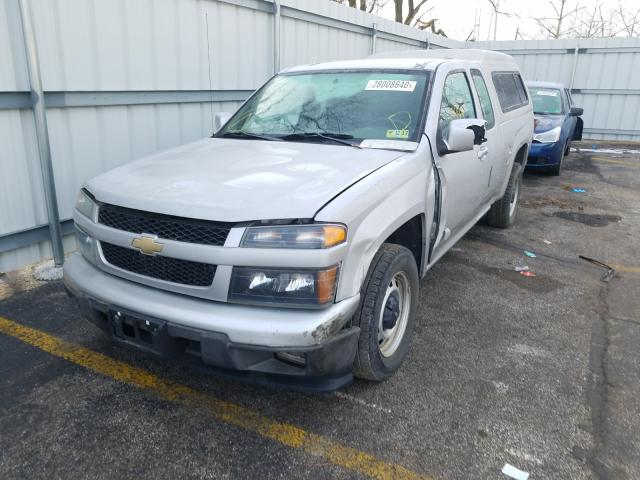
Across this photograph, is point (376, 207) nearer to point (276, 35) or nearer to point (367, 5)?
point (276, 35)

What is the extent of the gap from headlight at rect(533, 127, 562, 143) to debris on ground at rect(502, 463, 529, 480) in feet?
26.9

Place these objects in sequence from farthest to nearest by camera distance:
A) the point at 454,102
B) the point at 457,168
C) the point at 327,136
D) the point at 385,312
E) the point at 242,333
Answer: the point at 454,102
the point at 457,168
the point at 327,136
the point at 385,312
the point at 242,333

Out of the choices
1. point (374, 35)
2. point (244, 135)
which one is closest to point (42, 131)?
point (244, 135)

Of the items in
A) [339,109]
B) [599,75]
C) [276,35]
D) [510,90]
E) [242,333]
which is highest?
[276,35]

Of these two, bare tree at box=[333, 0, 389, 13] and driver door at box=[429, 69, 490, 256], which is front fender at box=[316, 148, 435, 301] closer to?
driver door at box=[429, 69, 490, 256]

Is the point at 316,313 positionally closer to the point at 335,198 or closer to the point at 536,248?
the point at 335,198

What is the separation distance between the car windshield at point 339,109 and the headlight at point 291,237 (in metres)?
1.23

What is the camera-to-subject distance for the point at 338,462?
7.99ft

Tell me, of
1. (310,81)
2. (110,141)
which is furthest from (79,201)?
(110,141)

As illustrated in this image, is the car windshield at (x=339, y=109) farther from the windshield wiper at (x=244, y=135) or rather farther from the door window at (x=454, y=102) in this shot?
the door window at (x=454, y=102)

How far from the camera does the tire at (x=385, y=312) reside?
2633 mm

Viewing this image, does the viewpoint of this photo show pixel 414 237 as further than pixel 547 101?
No

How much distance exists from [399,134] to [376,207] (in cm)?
91

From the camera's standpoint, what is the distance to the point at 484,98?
15.5ft
